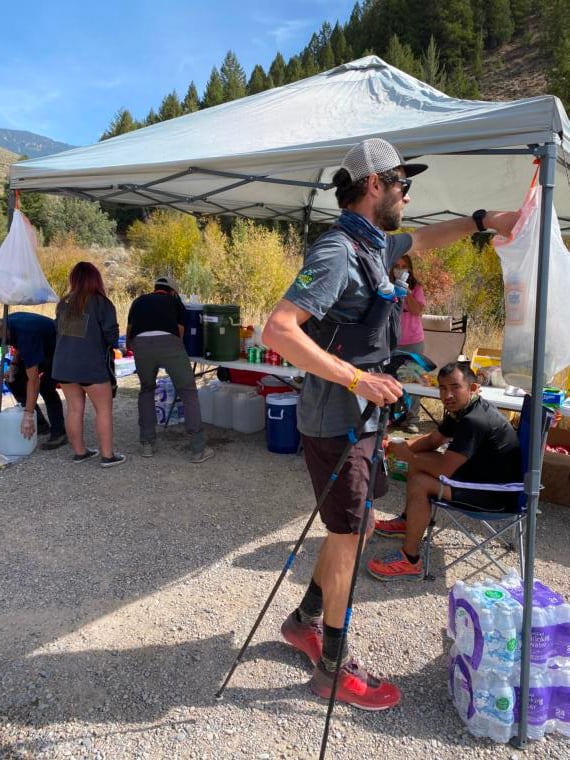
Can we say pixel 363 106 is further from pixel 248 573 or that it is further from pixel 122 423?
pixel 122 423

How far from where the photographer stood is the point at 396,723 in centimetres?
207

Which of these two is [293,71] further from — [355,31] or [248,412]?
[248,412]

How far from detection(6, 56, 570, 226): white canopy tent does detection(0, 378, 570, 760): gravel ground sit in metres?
2.31

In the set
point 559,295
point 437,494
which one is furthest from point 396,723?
point 559,295

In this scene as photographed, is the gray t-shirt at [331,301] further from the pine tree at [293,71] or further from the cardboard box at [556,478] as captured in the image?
the pine tree at [293,71]

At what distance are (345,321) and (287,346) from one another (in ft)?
0.92

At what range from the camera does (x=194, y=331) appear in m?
5.51

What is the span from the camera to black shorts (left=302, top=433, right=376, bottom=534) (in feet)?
6.28

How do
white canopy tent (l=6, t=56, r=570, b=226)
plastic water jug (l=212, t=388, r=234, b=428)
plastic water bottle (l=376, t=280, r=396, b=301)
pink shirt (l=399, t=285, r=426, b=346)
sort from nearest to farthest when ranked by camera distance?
plastic water bottle (l=376, t=280, r=396, b=301)
white canopy tent (l=6, t=56, r=570, b=226)
pink shirt (l=399, t=285, r=426, b=346)
plastic water jug (l=212, t=388, r=234, b=428)

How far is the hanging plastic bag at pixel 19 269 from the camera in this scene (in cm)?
437

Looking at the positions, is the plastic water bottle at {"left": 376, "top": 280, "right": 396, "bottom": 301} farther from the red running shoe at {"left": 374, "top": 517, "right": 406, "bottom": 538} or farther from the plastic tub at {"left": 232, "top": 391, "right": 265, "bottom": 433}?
the plastic tub at {"left": 232, "top": 391, "right": 265, "bottom": 433}

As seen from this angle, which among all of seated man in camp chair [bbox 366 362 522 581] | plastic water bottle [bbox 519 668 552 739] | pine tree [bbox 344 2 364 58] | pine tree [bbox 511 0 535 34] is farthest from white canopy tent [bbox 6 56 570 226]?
pine tree [bbox 511 0 535 34]

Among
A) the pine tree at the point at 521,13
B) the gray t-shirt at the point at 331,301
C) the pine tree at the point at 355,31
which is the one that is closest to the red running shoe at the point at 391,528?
the gray t-shirt at the point at 331,301

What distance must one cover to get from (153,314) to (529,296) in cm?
333
